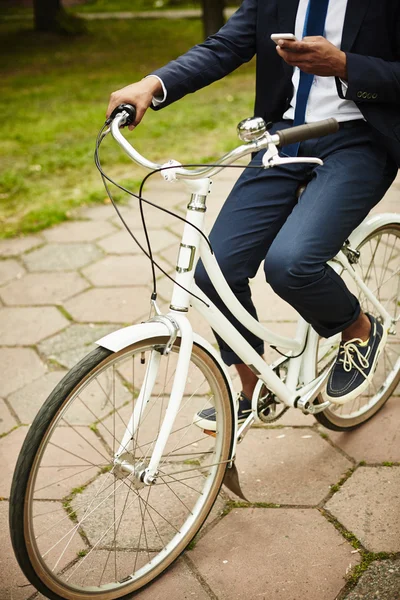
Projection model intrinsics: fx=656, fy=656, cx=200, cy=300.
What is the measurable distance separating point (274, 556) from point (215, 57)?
5.32 feet

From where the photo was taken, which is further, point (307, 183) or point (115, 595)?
point (307, 183)

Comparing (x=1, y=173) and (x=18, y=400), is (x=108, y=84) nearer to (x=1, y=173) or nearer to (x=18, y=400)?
(x=1, y=173)

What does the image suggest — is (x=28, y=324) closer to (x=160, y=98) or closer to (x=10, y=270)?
(x=10, y=270)

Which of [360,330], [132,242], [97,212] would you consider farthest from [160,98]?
[97,212]

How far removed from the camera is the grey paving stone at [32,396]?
281cm

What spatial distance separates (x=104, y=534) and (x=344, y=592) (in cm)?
76

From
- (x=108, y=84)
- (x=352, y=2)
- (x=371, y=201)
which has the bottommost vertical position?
(x=108, y=84)

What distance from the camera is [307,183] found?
219 centimetres

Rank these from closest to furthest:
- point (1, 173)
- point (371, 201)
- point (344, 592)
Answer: point (344, 592)
point (371, 201)
point (1, 173)

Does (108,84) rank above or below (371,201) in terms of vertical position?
below

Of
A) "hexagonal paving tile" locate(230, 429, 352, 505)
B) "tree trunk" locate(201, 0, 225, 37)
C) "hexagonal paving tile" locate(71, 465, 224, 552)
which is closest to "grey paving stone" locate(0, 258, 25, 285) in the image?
"hexagonal paving tile" locate(71, 465, 224, 552)

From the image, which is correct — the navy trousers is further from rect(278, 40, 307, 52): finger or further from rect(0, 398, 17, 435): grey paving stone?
rect(0, 398, 17, 435): grey paving stone

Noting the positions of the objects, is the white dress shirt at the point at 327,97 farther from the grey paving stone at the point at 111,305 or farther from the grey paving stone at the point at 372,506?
the grey paving stone at the point at 111,305

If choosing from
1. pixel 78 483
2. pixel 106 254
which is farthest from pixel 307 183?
pixel 106 254
